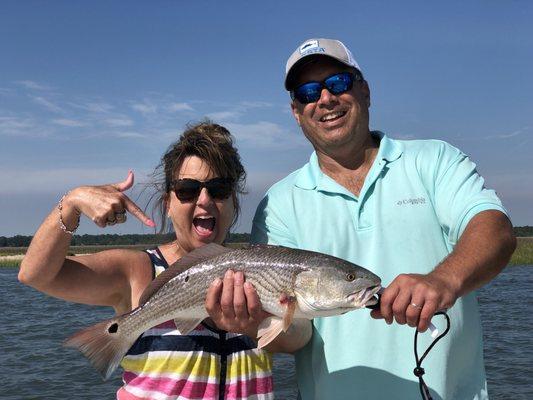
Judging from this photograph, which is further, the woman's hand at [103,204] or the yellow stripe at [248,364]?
the yellow stripe at [248,364]

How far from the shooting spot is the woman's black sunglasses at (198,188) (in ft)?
14.0

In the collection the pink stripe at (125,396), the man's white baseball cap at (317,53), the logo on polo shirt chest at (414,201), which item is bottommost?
the pink stripe at (125,396)

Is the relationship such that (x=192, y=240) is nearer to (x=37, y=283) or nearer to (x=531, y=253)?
(x=37, y=283)

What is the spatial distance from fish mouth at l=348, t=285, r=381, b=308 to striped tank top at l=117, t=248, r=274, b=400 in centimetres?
88

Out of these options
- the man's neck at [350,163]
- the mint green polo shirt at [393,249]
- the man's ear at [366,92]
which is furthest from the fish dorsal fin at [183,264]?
the man's ear at [366,92]

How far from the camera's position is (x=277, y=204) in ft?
15.4

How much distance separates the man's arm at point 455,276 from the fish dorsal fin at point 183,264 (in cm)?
118

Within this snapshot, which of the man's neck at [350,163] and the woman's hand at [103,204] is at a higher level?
the man's neck at [350,163]

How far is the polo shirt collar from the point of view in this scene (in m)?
4.46

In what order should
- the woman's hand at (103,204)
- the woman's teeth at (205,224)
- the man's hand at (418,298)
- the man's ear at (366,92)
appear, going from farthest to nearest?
the man's ear at (366,92), the woman's teeth at (205,224), the woman's hand at (103,204), the man's hand at (418,298)

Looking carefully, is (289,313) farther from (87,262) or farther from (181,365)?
(87,262)

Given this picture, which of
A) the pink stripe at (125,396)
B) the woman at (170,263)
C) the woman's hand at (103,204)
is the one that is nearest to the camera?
the woman's hand at (103,204)

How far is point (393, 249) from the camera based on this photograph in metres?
4.20

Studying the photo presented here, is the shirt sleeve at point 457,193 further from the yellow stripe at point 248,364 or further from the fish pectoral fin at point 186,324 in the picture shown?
the fish pectoral fin at point 186,324
